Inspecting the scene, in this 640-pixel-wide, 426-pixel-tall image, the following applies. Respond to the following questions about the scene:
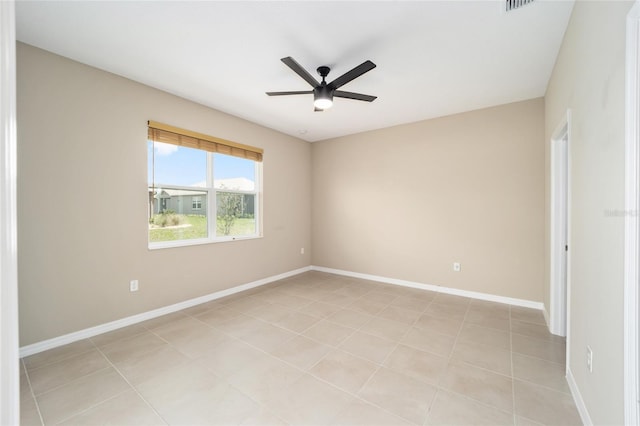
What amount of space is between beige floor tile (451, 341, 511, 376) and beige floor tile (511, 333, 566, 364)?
18 cm

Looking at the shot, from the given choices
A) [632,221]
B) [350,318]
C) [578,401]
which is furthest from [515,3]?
[350,318]

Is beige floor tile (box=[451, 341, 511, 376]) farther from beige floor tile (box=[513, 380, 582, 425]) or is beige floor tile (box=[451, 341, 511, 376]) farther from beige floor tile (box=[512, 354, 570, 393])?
beige floor tile (box=[513, 380, 582, 425])

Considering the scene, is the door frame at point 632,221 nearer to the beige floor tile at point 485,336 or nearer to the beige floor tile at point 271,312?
the beige floor tile at point 485,336

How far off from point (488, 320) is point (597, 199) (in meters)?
2.10

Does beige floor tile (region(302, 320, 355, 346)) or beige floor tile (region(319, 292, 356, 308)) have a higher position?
beige floor tile (region(319, 292, 356, 308))

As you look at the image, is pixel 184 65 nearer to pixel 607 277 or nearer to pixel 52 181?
pixel 52 181

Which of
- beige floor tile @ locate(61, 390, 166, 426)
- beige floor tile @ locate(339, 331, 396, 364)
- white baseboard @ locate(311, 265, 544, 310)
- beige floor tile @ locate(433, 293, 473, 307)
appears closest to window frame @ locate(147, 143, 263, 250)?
beige floor tile @ locate(61, 390, 166, 426)

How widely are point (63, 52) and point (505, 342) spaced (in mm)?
4963

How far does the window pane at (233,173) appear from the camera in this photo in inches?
153

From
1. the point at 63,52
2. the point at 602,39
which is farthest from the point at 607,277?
the point at 63,52

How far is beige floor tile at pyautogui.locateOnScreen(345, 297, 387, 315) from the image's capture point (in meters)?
3.30

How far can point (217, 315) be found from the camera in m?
3.13

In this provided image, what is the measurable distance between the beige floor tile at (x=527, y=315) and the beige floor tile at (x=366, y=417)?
7.61ft

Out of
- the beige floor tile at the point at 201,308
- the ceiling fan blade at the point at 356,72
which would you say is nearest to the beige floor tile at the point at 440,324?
the beige floor tile at the point at 201,308
